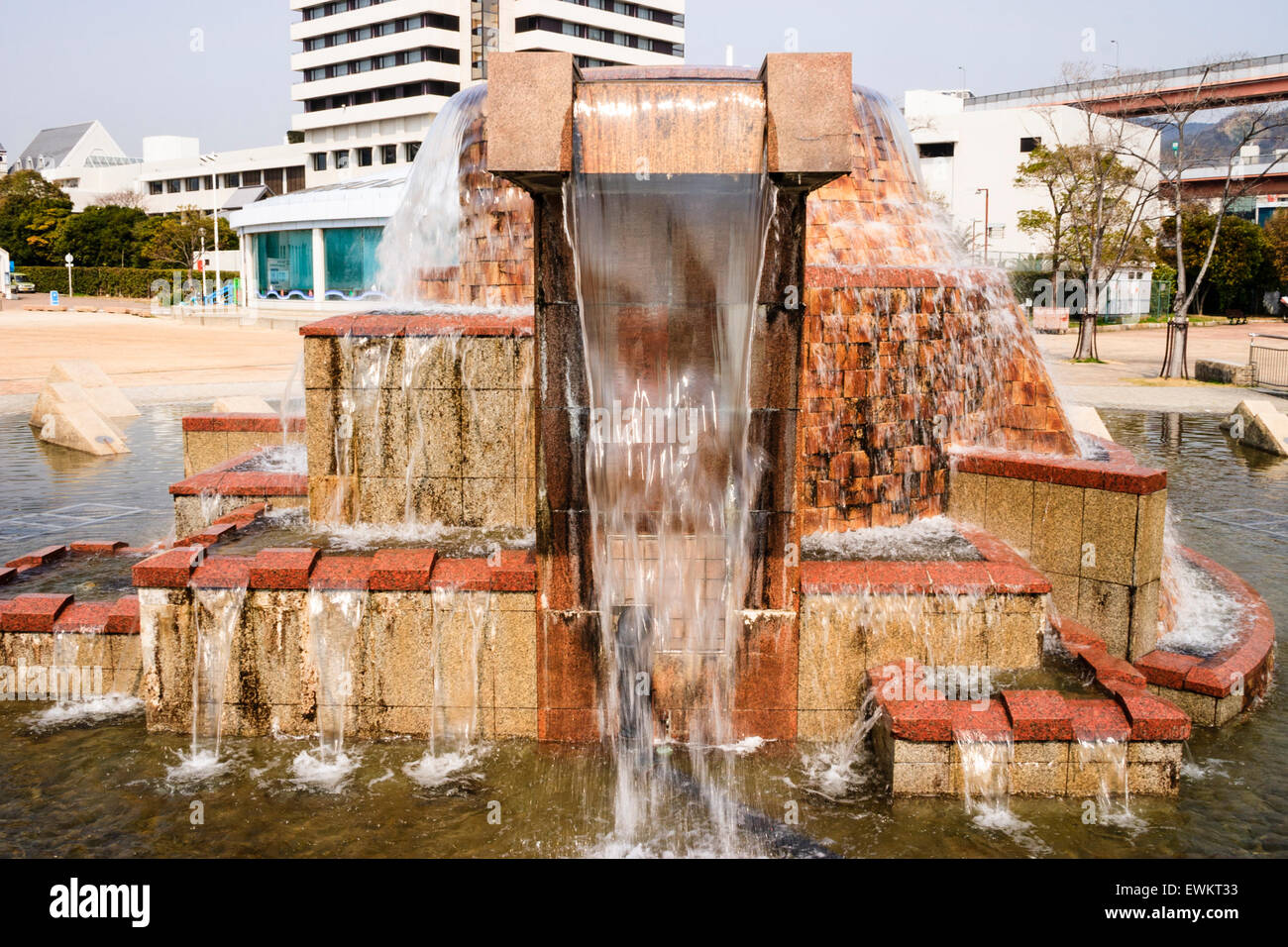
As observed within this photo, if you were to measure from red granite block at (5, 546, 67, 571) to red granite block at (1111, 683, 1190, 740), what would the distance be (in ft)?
27.7

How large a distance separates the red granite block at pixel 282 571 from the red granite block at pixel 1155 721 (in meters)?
4.70

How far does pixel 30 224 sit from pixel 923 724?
9111 cm

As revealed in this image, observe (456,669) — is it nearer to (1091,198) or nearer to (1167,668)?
(1167,668)

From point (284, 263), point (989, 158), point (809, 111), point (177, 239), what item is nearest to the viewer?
point (809, 111)

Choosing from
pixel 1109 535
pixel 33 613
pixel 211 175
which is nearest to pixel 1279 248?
pixel 1109 535

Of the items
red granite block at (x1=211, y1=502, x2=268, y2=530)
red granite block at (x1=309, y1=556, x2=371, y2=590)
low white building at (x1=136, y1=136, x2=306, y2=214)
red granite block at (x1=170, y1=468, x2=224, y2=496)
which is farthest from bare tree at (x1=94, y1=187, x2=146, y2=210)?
red granite block at (x1=309, y1=556, x2=371, y2=590)

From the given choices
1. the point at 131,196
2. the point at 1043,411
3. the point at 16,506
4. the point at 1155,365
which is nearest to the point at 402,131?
the point at 131,196

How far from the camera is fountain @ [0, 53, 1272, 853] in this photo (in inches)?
226

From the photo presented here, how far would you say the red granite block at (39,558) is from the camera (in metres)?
9.08

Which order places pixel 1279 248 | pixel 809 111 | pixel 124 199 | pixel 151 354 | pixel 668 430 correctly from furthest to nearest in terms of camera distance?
pixel 124 199, pixel 1279 248, pixel 151 354, pixel 668 430, pixel 809 111

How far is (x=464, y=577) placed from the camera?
6.45 metres

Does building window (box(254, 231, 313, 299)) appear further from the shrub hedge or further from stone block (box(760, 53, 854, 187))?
stone block (box(760, 53, 854, 187))

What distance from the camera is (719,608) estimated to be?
638 centimetres

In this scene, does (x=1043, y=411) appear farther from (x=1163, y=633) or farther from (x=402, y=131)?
(x=402, y=131)
